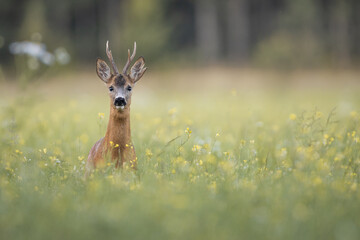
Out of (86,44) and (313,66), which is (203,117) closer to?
(313,66)

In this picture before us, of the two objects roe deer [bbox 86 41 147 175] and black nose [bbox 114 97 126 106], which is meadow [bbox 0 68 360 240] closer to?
roe deer [bbox 86 41 147 175]

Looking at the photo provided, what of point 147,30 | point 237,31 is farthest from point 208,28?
point 147,30

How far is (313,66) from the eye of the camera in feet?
91.9

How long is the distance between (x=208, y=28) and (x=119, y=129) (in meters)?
30.3

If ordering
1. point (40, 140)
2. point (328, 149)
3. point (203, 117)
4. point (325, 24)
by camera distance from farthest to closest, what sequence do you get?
point (325, 24) < point (203, 117) < point (40, 140) < point (328, 149)

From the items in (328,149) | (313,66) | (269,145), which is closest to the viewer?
(328,149)

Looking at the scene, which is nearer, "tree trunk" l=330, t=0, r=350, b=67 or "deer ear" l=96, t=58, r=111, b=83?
"deer ear" l=96, t=58, r=111, b=83

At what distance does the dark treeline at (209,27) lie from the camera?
25.1 m

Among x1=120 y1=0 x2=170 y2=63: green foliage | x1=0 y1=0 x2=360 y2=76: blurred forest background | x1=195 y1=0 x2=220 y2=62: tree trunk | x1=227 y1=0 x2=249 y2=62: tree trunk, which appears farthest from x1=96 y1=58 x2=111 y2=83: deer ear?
x1=227 y1=0 x2=249 y2=62: tree trunk

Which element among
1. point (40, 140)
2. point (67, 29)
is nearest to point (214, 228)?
point (40, 140)

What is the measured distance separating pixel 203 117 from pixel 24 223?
6.87m

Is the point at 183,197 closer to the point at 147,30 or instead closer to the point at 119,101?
the point at 119,101

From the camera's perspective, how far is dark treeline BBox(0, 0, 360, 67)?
2509 cm

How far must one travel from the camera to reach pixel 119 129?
167 inches
